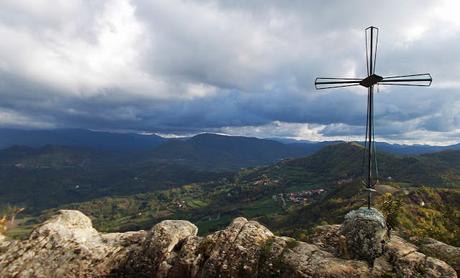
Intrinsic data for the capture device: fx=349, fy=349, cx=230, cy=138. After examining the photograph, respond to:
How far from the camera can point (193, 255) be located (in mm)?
26391

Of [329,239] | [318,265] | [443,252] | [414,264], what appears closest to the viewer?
[414,264]

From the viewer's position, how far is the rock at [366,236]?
922 inches

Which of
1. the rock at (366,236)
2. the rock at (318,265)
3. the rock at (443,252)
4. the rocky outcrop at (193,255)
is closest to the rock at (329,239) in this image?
the rocky outcrop at (193,255)

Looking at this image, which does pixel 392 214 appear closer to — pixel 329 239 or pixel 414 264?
pixel 414 264

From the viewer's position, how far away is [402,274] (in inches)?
848

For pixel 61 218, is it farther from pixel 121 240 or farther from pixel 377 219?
pixel 377 219

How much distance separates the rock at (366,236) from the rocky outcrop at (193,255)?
577 millimetres

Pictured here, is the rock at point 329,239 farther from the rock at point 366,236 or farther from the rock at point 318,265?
the rock at point 318,265

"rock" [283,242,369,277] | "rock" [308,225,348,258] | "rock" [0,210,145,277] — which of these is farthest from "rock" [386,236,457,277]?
"rock" [0,210,145,277]

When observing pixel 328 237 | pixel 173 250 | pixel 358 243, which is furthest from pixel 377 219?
pixel 173 250

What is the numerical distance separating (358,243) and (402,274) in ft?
10.5

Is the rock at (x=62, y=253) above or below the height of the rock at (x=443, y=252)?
below

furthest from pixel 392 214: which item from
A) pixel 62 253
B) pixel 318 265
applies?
pixel 62 253

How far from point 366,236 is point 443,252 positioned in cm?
568
